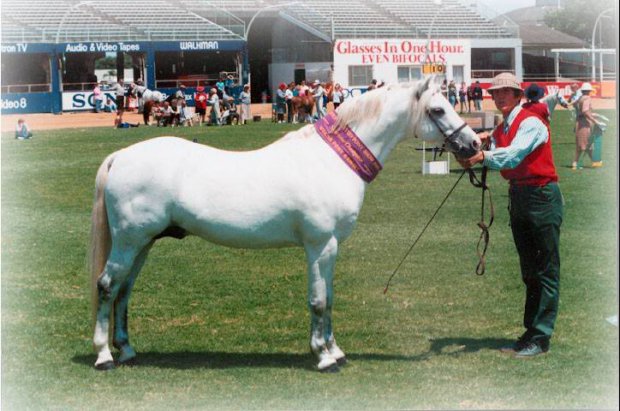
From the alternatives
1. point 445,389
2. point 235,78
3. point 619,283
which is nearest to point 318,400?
point 445,389

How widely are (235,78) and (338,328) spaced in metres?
48.3

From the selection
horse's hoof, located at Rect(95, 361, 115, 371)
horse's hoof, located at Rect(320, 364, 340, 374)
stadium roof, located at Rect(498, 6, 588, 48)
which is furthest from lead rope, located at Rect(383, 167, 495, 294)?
stadium roof, located at Rect(498, 6, 588, 48)

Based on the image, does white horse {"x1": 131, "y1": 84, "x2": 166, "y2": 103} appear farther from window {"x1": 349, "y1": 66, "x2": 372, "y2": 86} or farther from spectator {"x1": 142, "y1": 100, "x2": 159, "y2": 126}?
window {"x1": 349, "y1": 66, "x2": 372, "y2": 86}

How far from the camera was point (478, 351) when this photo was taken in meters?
8.40

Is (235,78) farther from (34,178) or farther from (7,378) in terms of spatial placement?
(7,378)

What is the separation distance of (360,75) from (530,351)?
54.2 metres

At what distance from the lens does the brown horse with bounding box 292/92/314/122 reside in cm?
4569

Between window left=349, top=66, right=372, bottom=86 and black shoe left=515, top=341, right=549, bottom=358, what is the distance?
176 feet

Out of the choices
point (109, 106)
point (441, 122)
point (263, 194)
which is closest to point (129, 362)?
point (263, 194)

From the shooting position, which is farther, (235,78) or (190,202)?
(235,78)

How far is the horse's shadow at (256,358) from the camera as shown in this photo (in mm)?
8055

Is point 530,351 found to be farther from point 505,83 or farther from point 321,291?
point 505,83

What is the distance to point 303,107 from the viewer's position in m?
45.9

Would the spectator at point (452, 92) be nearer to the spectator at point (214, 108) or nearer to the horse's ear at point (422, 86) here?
the spectator at point (214, 108)
